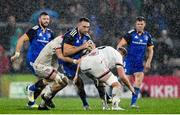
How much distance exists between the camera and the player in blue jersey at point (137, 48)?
21.4 metres

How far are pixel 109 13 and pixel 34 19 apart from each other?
2387mm

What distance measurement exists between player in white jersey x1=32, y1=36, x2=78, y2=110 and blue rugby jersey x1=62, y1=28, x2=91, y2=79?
226 mm

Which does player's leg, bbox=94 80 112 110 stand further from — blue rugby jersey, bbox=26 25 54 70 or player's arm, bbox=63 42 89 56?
blue rugby jersey, bbox=26 25 54 70

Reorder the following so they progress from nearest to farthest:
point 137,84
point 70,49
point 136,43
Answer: point 70,49
point 137,84
point 136,43

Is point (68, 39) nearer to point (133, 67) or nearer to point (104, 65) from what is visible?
point (104, 65)

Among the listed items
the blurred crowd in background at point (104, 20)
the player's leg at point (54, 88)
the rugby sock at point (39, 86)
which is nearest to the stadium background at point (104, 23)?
the blurred crowd in background at point (104, 20)

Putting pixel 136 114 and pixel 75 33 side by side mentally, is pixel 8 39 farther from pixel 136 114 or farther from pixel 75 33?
pixel 136 114

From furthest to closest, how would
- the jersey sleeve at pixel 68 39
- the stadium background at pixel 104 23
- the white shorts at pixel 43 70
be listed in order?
the stadium background at pixel 104 23
the white shorts at pixel 43 70
the jersey sleeve at pixel 68 39

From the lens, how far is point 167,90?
1057 inches

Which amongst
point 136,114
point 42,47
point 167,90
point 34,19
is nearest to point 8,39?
point 34,19

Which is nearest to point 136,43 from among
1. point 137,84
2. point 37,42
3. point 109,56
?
point 137,84

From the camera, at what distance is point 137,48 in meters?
21.7

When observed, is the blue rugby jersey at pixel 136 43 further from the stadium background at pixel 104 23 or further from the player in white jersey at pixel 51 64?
the stadium background at pixel 104 23

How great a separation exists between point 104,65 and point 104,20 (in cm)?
1085
